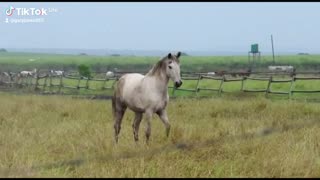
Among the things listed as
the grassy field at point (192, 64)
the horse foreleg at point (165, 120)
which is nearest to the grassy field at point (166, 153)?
the horse foreleg at point (165, 120)

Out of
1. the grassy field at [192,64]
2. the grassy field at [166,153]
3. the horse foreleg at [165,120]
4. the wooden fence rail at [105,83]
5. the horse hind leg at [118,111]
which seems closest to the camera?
the grassy field at [166,153]

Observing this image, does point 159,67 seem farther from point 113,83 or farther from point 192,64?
point 192,64

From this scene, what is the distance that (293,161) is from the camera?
5512 millimetres

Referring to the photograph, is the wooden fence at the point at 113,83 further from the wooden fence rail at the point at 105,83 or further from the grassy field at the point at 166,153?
the grassy field at the point at 166,153

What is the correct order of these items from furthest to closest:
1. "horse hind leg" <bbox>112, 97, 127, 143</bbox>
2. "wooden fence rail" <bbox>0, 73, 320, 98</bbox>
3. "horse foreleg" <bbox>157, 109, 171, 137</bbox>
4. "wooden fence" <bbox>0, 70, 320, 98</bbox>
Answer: "wooden fence" <bbox>0, 70, 320, 98</bbox>, "wooden fence rail" <bbox>0, 73, 320, 98</bbox>, "horse hind leg" <bbox>112, 97, 127, 143</bbox>, "horse foreleg" <bbox>157, 109, 171, 137</bbox>

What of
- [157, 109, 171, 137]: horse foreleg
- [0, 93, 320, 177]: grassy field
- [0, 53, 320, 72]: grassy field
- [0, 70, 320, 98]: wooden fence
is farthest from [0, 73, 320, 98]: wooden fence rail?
[0, 53, 320, 72]: grassy field

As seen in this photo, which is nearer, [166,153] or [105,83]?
[166,153]

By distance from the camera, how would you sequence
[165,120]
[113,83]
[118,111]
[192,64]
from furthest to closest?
[192,64] < [113,83] < [118,111] < [165,120]

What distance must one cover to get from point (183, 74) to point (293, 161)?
25837 mm

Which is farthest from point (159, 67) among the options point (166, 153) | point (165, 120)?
point (166, 153)

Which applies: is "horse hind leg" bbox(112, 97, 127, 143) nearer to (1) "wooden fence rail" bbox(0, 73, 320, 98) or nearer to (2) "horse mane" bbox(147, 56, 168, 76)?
(2) "horse mane" bbox(147, 56, 168, 76)

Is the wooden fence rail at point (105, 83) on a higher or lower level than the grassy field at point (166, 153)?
lower

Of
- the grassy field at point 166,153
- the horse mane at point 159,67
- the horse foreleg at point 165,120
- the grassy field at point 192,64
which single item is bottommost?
the grassy field at point 192,64

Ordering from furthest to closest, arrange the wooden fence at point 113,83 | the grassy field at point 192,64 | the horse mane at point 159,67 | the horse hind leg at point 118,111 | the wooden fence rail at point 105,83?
1. the grassy field at point 192,64
2. the wooden fence at point 113,83
3. the wooden fence rail at point 105,83
4. the horse hind leg at point 118,111
5. the horse mane at point 159,67
